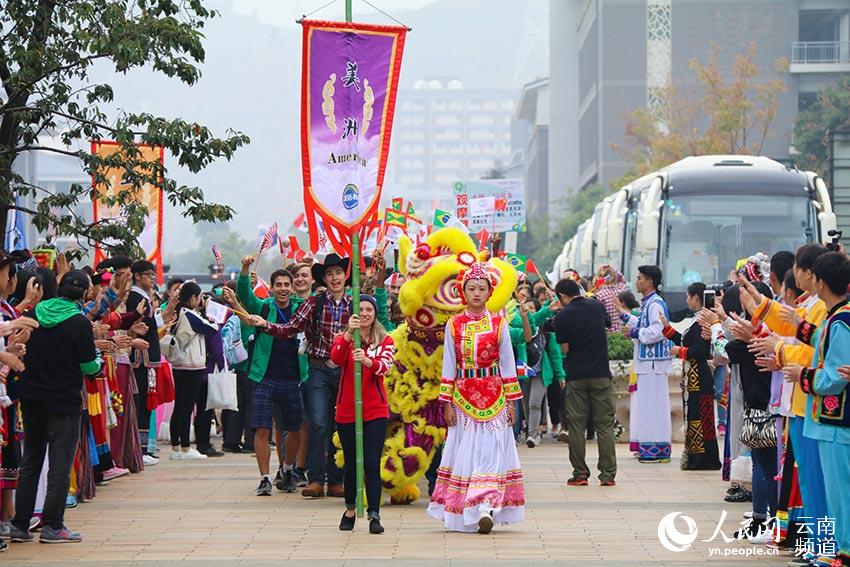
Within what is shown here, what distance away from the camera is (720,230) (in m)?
24.5

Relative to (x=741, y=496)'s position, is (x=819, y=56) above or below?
above

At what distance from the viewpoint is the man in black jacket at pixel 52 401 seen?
10.9 meters

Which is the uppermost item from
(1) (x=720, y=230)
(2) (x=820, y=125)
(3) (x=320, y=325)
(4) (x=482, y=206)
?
(2) (x=820, y=125)

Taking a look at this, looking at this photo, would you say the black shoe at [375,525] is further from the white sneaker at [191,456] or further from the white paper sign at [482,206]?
the white paper sign at [482,206]

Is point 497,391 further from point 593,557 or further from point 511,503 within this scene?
point 593,557

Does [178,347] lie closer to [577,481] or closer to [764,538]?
[577,481]

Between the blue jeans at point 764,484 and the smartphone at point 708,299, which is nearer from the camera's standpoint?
the blue jeans at point 764,484

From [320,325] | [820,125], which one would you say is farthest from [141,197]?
[820,125]

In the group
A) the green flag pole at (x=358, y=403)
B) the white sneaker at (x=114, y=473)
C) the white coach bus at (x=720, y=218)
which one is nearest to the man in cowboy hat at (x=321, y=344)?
the green flag pole at (x=358, y=403)

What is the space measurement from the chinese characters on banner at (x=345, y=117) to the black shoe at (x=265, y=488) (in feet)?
9.28

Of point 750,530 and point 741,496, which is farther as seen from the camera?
point 741,496

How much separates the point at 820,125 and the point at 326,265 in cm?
4738
